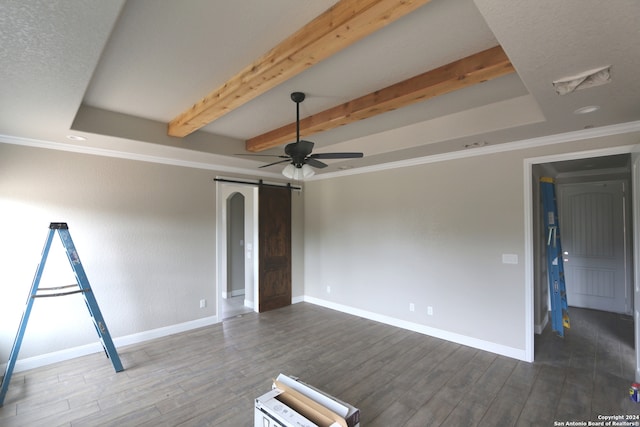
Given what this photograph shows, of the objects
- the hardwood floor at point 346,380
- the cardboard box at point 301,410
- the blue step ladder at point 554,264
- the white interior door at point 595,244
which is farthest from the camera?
the white interior door at point 595,244

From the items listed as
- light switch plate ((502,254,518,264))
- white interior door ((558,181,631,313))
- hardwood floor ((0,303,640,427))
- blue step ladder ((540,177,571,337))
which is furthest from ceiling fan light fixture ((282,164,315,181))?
white interior door ((558,181,631,313))

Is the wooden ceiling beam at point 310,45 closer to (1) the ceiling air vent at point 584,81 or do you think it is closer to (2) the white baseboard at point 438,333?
(1) the ceiling air vent at point 584,81

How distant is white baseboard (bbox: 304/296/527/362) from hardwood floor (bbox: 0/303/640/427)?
0.38 feet

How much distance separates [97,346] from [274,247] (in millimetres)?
2974

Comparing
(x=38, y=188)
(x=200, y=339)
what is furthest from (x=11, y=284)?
(x=200, y=339)

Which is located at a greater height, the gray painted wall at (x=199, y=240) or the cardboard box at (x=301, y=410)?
the gray painted wall at (x=199, y=240)

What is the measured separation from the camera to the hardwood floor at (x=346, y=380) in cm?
245

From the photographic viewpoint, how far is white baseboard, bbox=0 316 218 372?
3.21 metres

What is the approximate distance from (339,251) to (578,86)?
412 centimetres

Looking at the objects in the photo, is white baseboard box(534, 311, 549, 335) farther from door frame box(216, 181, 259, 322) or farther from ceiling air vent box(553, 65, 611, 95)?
door frame box(216, 181, 259, 322)

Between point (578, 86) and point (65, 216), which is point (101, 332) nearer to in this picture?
point (65, 216)

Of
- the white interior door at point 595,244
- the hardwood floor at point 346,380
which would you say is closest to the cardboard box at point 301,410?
the hardwood floor at point 346,380

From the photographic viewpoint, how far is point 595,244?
17.1 ft

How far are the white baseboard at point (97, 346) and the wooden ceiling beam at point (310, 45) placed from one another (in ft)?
10.7
